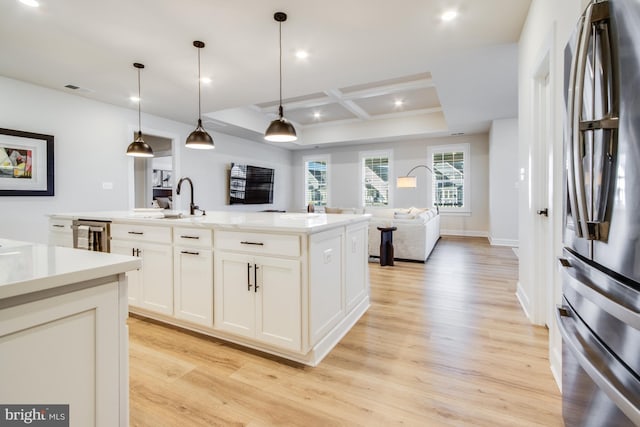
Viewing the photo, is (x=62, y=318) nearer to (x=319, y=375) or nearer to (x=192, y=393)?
(x=192, y=393)

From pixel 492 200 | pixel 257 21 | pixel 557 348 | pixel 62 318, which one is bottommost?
pixel 557 348

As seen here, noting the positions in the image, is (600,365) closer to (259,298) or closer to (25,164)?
(259,298)

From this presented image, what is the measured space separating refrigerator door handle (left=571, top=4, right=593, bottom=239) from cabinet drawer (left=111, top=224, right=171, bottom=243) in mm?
2552

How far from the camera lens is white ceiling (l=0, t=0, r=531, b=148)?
2.64m

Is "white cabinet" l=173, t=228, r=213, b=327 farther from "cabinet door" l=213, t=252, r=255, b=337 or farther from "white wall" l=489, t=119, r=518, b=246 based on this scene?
"white wall" l=489, t=119, r=518, b=246

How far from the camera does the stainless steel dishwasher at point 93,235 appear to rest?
2.75 m

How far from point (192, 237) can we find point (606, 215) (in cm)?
233

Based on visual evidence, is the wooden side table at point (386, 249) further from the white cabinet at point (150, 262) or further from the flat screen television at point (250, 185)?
the flat screen television at point (250, 185)

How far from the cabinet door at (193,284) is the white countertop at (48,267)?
3.97 ft

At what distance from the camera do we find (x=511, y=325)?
260 cm

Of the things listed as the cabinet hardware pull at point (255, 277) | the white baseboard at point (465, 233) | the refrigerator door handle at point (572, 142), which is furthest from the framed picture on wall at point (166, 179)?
the refrigerator door handle at point (572, 142)

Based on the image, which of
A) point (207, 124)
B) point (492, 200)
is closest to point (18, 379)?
point (207, 124)

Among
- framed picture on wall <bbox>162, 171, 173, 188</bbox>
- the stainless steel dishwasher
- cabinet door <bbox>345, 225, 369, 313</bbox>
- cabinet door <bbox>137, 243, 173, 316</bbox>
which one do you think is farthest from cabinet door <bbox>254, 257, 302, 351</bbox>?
framed picture on wall <bbox>162, 171, 173, 188</bbox>

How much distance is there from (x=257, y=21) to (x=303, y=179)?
7239 millimetres
